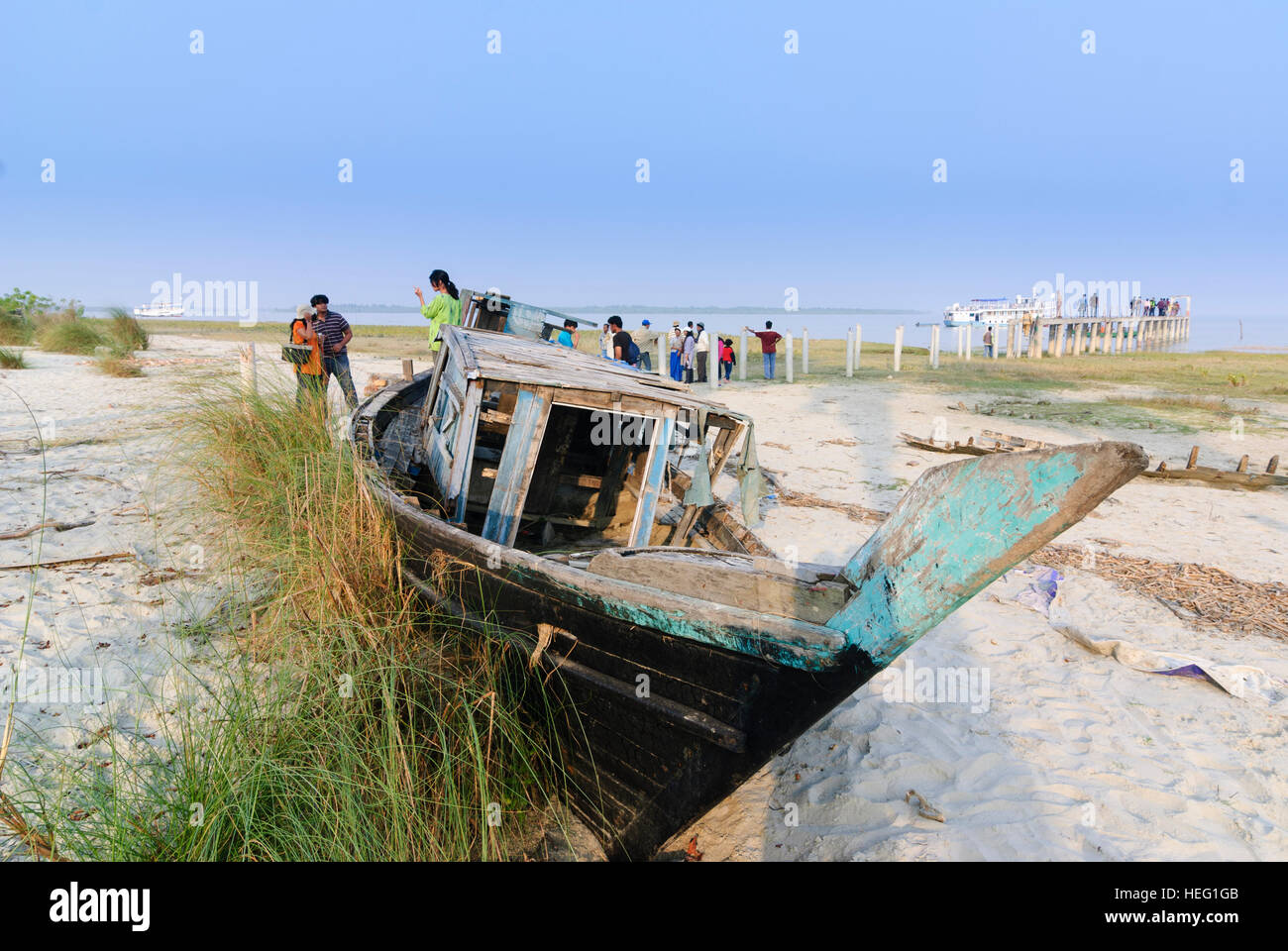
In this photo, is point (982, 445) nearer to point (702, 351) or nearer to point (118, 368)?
point (702, 351)

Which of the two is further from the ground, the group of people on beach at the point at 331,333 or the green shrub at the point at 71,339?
the green shrub at the point at 71,339

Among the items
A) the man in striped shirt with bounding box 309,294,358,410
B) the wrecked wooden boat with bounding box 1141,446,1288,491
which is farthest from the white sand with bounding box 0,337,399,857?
the wrecked wooden boat with bounding box 1141,446,1288,491

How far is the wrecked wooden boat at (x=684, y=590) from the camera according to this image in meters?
2.35

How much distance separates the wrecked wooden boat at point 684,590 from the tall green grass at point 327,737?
0.26m

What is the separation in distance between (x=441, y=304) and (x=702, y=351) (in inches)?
557

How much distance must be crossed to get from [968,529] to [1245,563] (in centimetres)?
689

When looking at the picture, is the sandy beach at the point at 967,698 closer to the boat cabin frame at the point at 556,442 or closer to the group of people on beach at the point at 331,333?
the group of people on beach at the point at 331,333

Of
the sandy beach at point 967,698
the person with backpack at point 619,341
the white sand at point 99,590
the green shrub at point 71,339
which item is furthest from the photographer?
the green shrub at point 71,339

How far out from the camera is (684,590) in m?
3.65

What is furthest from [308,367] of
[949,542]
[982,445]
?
[982,445]

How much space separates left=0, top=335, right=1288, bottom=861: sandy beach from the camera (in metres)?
3.47

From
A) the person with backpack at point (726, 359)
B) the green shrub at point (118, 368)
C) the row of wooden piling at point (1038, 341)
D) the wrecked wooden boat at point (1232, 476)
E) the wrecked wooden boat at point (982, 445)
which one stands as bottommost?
the wrecked wooden boat at point (1232, 476)

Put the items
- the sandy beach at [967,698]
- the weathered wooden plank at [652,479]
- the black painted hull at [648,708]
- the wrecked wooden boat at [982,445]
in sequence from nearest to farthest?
the black painted hull at [648,708] → the sandy beach at [967,698] → the weathered wooden plank at [652,479] → the wrecked wooden boat at [982,445]

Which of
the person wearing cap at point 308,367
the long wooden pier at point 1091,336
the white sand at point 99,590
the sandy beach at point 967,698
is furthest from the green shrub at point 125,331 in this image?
the long wooden pier at point 1091,336
